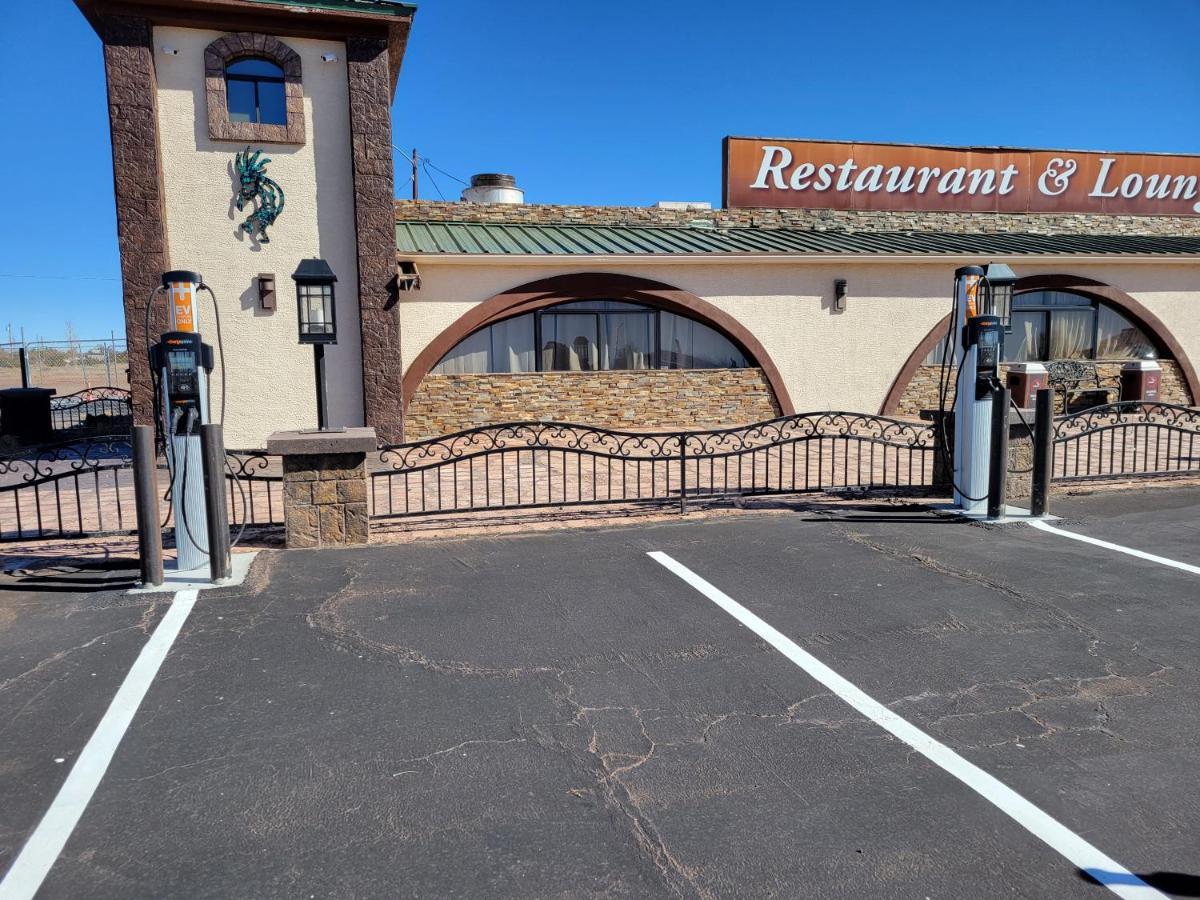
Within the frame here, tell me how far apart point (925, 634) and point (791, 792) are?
215 centimetres

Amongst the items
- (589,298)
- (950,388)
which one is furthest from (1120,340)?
(589,298)

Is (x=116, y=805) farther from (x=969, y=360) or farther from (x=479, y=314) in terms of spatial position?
(x=479, y=314)

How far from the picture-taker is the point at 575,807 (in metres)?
Result: 3.32

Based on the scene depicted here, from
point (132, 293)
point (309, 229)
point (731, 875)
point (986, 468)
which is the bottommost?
point (731, 875)

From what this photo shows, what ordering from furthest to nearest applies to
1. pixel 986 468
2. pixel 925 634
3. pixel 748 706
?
pixel 986 468 < pixel 925 634 < pixel 748 706

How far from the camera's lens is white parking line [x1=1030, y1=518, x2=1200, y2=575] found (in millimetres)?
6535

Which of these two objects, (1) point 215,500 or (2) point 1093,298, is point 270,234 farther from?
(2) point 1093,298

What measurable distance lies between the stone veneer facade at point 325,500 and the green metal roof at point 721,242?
7.53 metres

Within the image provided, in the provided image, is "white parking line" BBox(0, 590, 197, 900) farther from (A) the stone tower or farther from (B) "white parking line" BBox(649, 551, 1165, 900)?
(A) the stone tower

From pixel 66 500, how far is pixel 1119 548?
11362 millimetres

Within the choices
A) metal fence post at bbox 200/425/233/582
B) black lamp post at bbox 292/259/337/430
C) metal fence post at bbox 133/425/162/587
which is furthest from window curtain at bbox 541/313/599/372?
metal fence post at bbox 133/425/162/587

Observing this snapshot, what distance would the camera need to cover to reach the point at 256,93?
13031mm

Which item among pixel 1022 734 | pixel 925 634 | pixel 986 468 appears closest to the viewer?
pixel 1022 734

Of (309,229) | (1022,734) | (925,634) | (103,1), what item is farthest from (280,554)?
(103,1)
